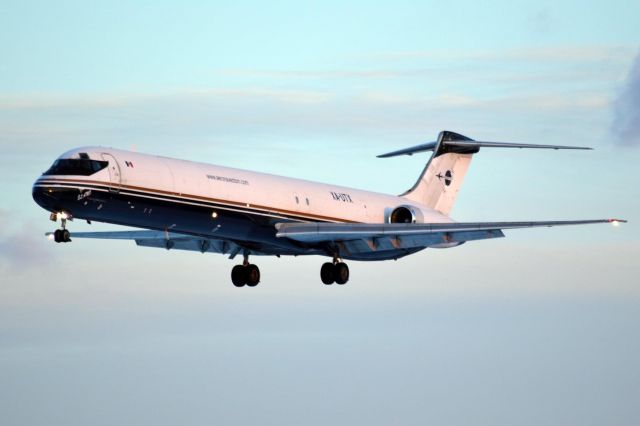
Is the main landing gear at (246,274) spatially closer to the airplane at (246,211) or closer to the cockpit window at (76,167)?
the airplane at (246,211)

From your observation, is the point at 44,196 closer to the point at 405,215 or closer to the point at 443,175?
the point at 405,215

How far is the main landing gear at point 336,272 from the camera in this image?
49156 millimetres

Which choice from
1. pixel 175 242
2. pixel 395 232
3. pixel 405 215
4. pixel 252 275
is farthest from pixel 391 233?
pixel 175 242

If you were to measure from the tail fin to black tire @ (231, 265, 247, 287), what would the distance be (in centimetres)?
858

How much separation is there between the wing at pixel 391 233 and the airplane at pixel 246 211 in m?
0.04

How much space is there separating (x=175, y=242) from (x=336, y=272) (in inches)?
250

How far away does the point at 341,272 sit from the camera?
49.2 meters

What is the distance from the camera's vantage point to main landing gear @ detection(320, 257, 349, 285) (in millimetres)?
49156

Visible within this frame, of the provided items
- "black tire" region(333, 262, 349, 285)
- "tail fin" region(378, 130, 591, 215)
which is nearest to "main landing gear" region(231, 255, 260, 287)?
"black tire" region(333, 262, 349, 285)

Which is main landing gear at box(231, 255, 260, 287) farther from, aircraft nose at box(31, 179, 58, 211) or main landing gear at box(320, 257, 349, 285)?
aircraft nose at box(31, 179, 58, 211)

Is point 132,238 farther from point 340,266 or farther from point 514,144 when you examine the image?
point 514,144

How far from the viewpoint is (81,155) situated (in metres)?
41.9

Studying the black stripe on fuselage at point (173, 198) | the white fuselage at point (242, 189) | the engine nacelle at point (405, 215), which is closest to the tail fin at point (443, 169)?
the white fuselage at point (242, 189)

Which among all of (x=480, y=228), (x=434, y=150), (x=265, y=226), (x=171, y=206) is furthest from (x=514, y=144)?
(x=171, y=206)
